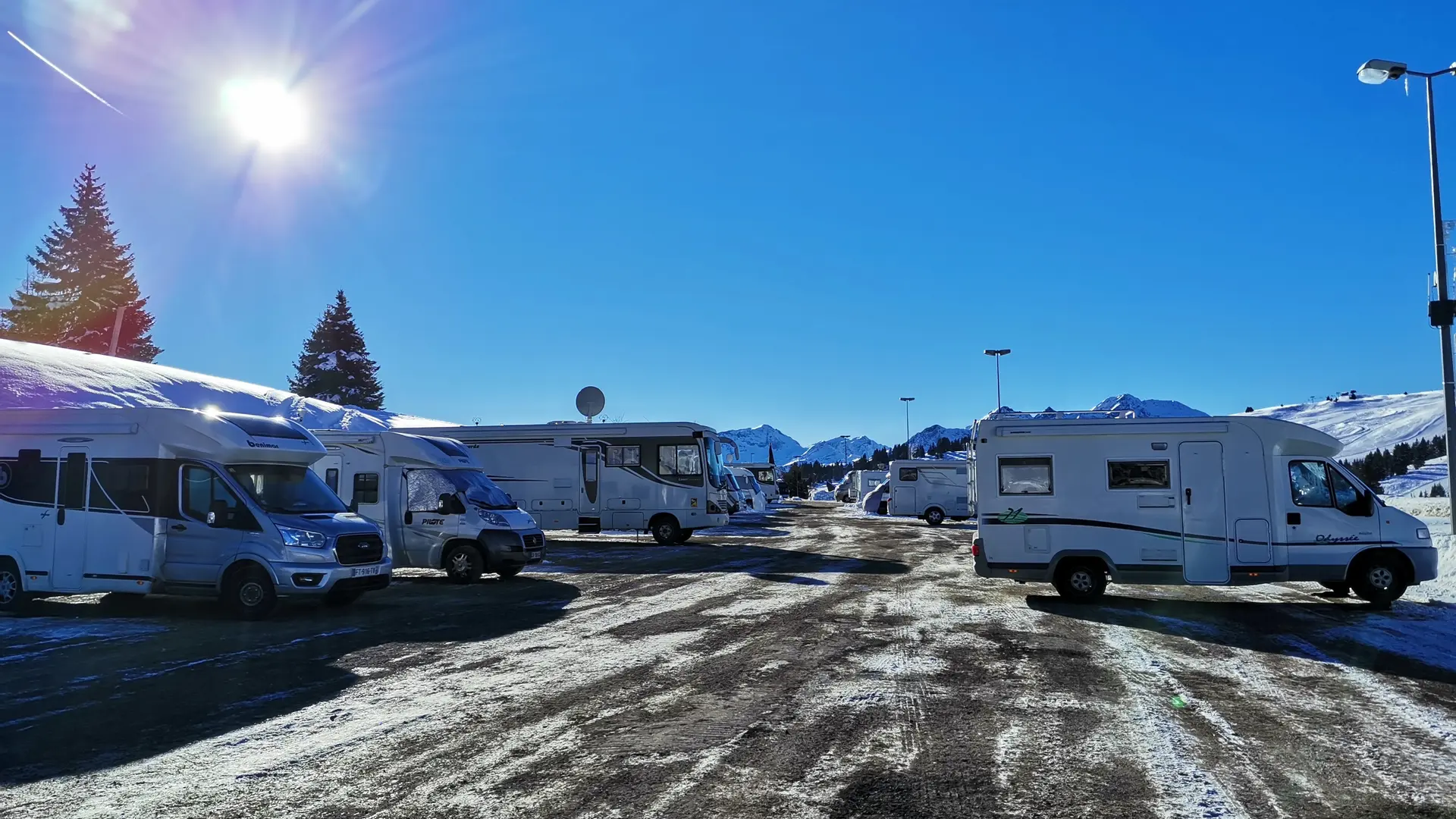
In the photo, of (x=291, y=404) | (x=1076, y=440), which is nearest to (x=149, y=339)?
(x=291, y=404)

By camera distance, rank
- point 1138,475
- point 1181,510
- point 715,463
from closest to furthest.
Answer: point 1181,510 → point 1138,475 → point 715,463

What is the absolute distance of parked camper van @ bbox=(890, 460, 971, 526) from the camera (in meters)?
37.0

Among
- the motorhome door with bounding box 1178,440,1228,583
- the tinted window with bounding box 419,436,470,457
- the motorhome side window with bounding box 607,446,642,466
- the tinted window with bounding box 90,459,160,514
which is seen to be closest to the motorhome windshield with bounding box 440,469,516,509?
the tinted window with bounding box 419,436,470,457

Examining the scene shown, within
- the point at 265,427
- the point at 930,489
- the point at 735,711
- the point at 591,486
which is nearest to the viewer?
the point at 735,711

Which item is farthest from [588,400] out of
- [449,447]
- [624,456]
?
[449,447]

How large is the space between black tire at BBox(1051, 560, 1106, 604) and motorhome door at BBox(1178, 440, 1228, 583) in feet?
3.68

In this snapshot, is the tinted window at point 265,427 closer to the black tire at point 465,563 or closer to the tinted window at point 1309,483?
the black tire at point 465,563

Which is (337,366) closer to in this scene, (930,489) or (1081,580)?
(930,489)

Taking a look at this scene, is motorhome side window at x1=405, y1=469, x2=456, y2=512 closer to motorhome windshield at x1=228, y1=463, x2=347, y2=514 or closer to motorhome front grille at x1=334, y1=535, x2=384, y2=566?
motorhome windshield at x1=228, y1=463, x2=347, y2=514

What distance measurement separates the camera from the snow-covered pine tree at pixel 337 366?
189 feet

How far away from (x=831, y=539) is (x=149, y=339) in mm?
46833

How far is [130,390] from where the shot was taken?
29.5m

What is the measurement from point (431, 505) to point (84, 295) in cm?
4816

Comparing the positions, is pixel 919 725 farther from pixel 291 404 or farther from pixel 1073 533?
pixel 291 404
